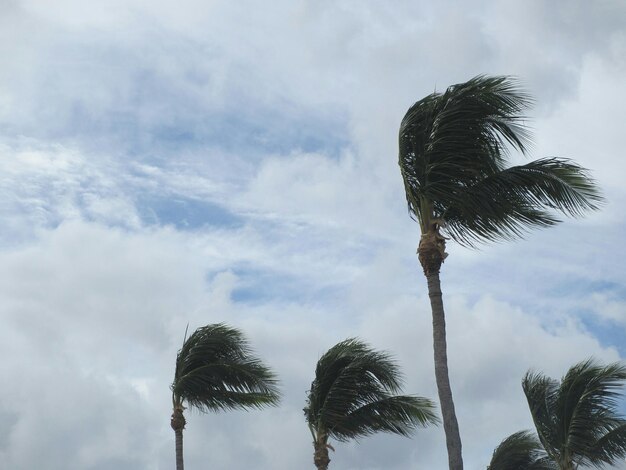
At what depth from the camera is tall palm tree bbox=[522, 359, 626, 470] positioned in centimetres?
2444

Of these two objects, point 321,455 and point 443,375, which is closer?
point 443,375

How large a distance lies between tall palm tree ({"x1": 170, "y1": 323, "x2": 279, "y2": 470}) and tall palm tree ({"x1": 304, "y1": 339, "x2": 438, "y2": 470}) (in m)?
1.96

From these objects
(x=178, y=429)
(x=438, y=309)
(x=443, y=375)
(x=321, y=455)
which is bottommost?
(x=443, y=375)

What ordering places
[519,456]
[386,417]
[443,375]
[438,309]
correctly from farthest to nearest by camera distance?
1. [519,456]
2. [386,417]
3. [438,309]
4. [443,375]

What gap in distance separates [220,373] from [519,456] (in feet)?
36.1

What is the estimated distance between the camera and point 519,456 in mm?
29484

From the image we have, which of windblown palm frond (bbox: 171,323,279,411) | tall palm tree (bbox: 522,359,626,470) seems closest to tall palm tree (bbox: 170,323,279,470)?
windblown palm frond (bbox: 171,323,279,411)

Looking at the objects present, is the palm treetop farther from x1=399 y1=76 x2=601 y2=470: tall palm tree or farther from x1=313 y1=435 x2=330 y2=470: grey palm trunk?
x1=313 y1=435 x2=330 y2=470: grey palm trunk

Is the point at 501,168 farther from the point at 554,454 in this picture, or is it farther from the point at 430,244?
the point at 554,454

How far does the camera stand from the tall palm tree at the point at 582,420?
2444cm

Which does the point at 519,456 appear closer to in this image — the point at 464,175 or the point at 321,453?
the point at 321,453

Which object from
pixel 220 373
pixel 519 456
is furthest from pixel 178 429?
pixel 519 456

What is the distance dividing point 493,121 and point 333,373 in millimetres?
9890

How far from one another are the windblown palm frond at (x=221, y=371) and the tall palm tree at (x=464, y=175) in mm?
10208
